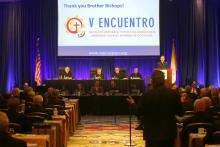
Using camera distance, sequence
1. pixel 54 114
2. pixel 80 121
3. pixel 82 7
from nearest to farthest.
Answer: pixel 54 114 < pixel 80 121 < pixel 82 7

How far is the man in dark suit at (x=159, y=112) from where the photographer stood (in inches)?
226

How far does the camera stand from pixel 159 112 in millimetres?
5758

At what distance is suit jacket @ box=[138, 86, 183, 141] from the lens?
5.75 meters

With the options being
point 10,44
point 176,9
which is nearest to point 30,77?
point 10,44

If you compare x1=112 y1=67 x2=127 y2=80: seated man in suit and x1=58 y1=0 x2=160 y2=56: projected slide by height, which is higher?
x1=58 y1=0 x2=160 y2=56: projected slide

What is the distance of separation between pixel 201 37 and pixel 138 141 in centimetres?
947

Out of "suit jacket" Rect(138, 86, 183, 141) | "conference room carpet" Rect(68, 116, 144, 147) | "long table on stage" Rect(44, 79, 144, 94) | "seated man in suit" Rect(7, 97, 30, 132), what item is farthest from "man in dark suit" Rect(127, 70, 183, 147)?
"long table on stage" Rect(44, 79, 144, 94)

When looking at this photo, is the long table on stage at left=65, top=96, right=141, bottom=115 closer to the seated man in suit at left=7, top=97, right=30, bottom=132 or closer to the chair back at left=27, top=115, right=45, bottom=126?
the chair back at left=27, top=115, right=45, bottom=126

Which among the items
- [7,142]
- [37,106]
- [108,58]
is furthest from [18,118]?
[108,58]

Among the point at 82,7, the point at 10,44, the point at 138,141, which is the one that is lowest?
the point at 138,141

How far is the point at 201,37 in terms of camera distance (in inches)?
752

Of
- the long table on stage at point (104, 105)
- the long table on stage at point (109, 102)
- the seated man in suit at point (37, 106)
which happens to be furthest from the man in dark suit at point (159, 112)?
the long table on stage at point (104, 105)

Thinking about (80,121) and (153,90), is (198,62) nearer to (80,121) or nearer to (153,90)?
(80,121)

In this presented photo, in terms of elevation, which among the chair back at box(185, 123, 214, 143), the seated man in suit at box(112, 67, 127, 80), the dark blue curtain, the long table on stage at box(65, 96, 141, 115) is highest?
the dark blue curtain
